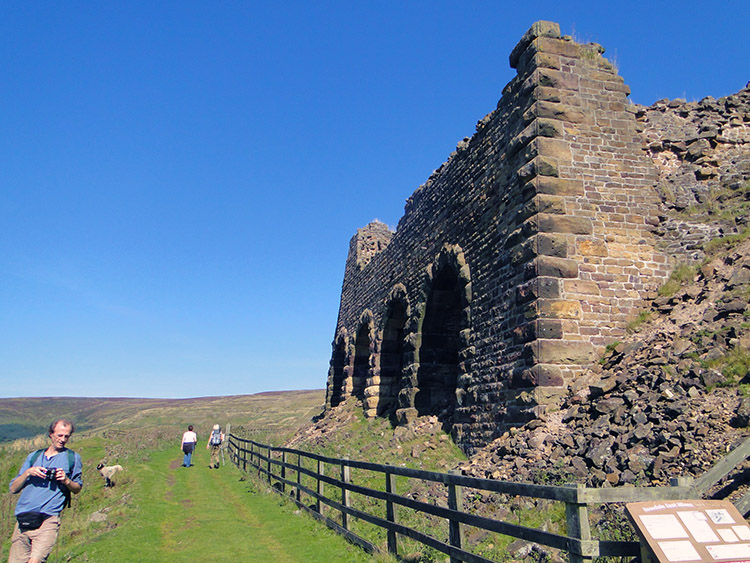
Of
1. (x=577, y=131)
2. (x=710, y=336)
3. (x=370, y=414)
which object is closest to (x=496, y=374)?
(x=710, y=336)

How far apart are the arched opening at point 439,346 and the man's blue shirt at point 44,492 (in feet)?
35.1

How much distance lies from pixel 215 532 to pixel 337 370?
58.0 ft

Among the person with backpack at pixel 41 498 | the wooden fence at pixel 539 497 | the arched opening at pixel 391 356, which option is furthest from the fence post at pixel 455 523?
the arched opening at pixel 391 356

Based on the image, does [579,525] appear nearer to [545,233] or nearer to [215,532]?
[215,532]

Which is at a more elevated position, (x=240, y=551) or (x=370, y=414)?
(x=370, y=414)

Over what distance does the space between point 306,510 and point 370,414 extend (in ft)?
29.7

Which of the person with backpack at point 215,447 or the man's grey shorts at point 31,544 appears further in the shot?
the person with backpack at point 215,447

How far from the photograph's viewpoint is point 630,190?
36.3 feet

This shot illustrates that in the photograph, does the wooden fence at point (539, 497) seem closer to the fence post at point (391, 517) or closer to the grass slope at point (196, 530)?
the fence post at point (391, 517)

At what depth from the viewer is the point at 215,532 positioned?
28.6ft

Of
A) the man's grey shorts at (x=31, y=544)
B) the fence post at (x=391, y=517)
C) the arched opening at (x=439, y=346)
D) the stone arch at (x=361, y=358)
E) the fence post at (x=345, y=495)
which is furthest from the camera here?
the stone arch at (x=361, y=358)

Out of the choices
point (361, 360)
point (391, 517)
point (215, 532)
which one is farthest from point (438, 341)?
point (391, 517)

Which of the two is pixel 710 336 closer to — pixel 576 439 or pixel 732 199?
pixel 576 439

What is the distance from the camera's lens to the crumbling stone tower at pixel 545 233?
9.95m
